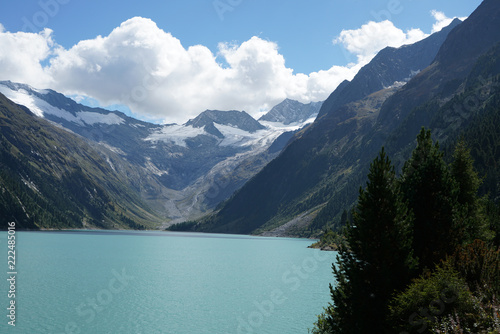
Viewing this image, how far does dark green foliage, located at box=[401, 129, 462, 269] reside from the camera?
995 inches

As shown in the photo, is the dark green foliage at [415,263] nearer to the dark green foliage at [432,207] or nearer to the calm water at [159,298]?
the dark green foliage at [432,207]

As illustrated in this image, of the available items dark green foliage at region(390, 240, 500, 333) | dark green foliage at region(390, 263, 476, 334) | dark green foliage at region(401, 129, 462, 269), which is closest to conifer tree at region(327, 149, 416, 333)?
dark green foliage at region(390, 240, 500, 333)

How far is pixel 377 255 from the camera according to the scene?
76.3ft

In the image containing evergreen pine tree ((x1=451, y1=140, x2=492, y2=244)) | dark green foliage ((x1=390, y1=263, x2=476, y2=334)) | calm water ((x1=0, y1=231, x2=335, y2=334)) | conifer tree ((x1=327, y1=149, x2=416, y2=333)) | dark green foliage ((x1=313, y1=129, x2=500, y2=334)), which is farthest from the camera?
calm water ((x1=0, y1=231, x2=335, y2=334))

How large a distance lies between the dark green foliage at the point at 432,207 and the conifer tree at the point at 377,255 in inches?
72.5

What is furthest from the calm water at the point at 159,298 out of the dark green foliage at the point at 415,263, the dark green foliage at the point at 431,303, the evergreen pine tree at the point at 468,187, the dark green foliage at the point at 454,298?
the dark green foliage at the point at 454,298

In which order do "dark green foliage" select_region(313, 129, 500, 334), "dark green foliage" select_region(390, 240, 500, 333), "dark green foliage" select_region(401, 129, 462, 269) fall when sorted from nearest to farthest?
1. "dark green foliage" select_region(390, 240, 500, 333)
2. "dark green foliage" select_region(313, 129, 500, 334)
3. "dark green foliage" select_region(401, 129, 462, 269)

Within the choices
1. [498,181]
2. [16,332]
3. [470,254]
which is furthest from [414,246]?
[498,181]

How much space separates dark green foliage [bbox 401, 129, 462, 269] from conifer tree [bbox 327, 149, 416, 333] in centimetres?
184

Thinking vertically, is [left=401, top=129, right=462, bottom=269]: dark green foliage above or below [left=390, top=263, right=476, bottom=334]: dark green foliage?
above

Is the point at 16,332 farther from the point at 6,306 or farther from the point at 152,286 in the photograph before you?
the point at 152,286

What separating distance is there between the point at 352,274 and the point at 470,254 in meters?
7.06

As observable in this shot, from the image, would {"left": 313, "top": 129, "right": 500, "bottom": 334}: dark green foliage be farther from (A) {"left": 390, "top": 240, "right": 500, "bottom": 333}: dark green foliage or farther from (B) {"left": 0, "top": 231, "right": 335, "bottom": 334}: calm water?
(B) {"left": 0, "top": 231, "right": 335, "bottom": 334}: calm water

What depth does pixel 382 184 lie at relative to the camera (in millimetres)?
24172
